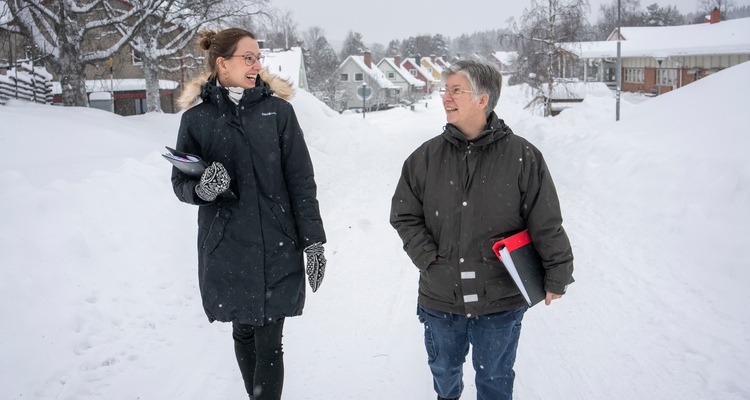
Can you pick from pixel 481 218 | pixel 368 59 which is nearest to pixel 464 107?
pixel 481 218

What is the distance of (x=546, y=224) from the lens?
2816mm

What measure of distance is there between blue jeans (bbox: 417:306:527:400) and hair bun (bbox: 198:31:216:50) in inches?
77.1

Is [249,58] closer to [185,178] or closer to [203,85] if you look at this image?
[203,85]

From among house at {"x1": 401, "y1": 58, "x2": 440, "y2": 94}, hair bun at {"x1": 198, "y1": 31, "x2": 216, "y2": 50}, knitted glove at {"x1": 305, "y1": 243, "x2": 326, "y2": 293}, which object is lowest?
knitted glove at {"x1": 305, "y1": 243, "x2": 326, "y2": 293}

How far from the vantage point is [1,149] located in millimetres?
7242

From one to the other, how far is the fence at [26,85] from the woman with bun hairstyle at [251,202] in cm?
2046

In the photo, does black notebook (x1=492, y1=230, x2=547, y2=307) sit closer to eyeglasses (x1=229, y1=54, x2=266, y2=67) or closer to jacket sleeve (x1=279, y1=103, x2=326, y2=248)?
jacket sleeve (x1=279, y1=103, x2=326, y2=248)

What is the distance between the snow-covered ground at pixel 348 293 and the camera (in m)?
3.93

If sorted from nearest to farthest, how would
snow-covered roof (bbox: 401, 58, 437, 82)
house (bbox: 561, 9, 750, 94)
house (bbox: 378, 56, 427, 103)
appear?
house (bbox: 561, 9, 750, 94)
house (bbox: 378, 56, 427, 103)
snow-covered roof (bbox: 401, 58, 437, 82)

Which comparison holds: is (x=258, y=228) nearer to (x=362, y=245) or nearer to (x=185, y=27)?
(x=362, y=245)

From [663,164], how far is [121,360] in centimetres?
794

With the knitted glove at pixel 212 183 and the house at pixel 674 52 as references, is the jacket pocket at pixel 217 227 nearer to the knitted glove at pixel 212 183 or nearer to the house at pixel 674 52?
the knitted glove at pixel 212 183

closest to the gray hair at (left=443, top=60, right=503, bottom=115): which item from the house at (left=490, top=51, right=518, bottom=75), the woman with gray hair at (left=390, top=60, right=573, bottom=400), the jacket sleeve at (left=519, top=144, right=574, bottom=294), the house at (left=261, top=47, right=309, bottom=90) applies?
the woman with gray hair at (left=390, top=60, right=573, bottom=400)

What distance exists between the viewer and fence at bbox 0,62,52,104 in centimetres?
2056
